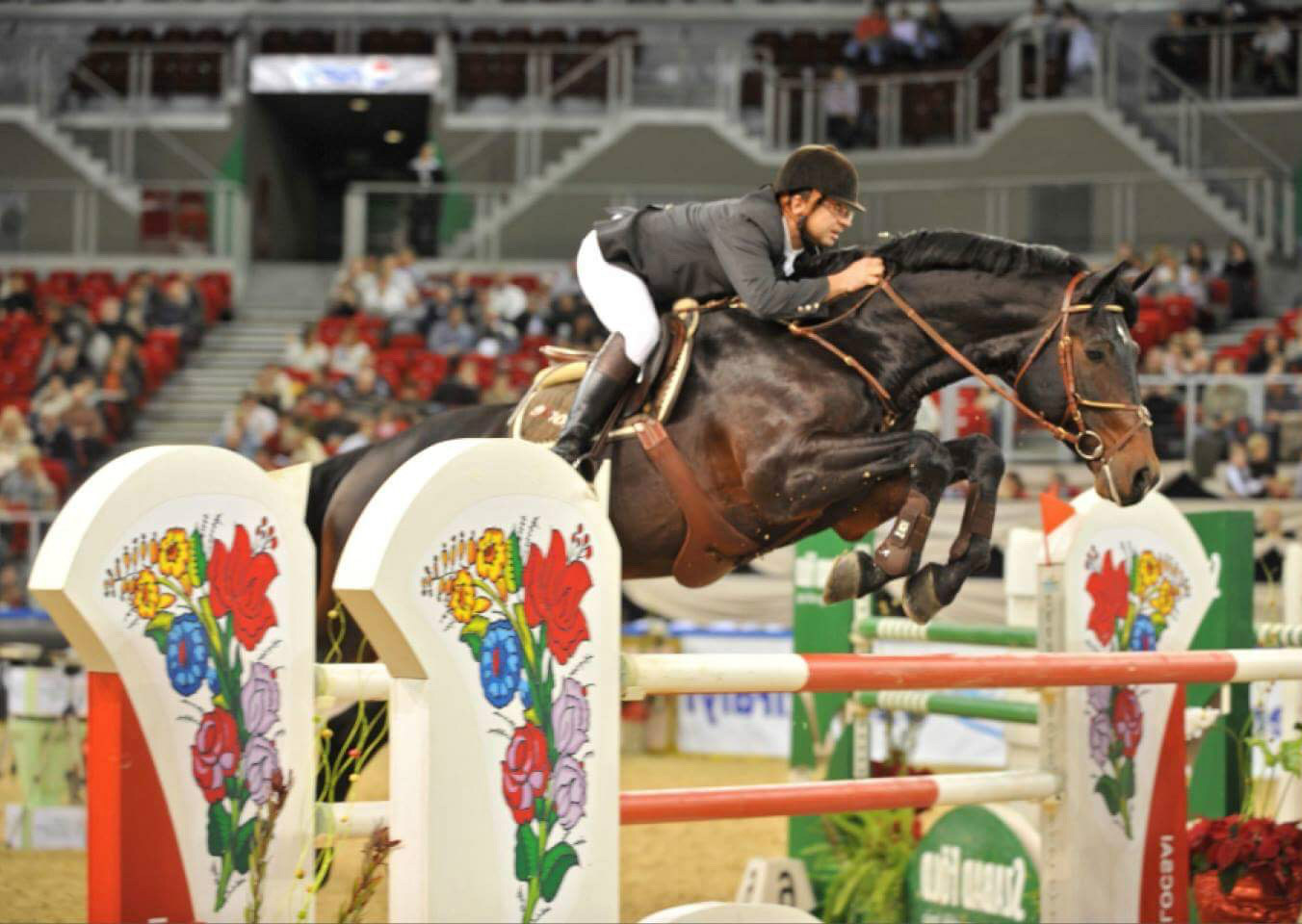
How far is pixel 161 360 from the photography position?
1430cm

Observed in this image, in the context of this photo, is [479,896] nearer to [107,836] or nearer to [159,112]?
[107,836]

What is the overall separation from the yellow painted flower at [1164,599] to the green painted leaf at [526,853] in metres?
2.12

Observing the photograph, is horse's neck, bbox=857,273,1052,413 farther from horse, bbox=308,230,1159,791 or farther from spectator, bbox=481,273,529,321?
spectator, bbox=481,273,529,321

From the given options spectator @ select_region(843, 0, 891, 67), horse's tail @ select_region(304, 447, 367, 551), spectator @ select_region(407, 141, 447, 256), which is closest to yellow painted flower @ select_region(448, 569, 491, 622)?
horse's tail @ select_region(304, 447, 367, 551)

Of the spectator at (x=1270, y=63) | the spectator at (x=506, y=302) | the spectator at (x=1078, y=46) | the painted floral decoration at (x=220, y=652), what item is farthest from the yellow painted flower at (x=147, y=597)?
the spectator at (x=1270, y=63)

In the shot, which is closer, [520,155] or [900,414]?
[900,414]

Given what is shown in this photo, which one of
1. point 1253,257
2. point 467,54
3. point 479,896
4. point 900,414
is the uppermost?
point 467,54

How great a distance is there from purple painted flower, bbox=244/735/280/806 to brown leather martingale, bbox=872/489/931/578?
1.54m

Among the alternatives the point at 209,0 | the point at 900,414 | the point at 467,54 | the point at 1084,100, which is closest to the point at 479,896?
the point at 900,414

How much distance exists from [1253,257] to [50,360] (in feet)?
31.4

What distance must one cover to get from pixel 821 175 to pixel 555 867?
2.10 m

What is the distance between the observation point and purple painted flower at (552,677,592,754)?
2.27 m

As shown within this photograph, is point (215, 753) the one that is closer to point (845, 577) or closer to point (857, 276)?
point (845, 577)

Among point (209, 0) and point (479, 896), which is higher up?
point (209, 0)
